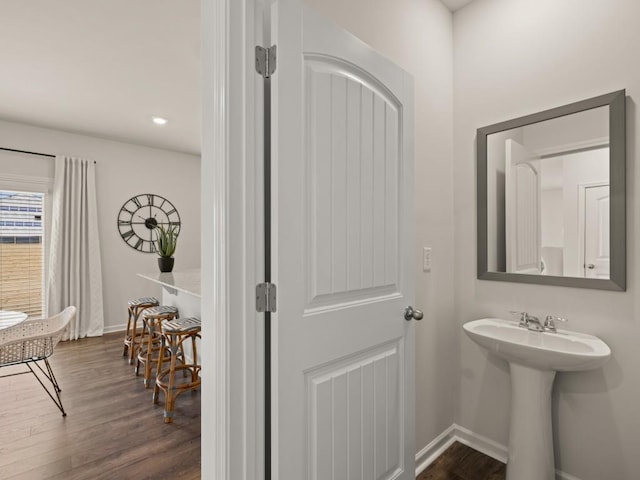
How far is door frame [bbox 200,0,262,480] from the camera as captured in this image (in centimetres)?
97

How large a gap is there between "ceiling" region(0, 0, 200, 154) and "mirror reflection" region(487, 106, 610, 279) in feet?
6.94

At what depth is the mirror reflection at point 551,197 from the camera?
1.55 m

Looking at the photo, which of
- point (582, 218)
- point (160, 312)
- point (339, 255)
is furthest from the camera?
point (160, 312)

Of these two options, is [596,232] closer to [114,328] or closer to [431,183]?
[431,183]

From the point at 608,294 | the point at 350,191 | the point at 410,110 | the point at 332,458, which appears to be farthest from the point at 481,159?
the point at 332,458

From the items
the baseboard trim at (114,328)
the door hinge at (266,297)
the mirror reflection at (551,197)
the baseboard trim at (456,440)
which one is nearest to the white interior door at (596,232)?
the mirror reflection at (551,197)

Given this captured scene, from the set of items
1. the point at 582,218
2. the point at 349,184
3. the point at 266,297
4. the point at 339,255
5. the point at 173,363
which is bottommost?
the point at 173,363

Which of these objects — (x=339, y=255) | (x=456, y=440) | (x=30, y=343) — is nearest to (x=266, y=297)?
(x=339, y=255)

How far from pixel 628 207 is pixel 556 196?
0.28m

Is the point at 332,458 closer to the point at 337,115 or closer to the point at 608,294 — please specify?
the point at 337,115

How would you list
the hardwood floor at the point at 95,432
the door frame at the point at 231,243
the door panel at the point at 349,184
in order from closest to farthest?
the door frame at the point at 231,243, the door panel at the point at 349,184, the hardwood floor at the point at 95,432

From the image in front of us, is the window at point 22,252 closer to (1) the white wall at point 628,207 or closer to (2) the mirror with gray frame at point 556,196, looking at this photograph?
(1) the white wall at point 628,207

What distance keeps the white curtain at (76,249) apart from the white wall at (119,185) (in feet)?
0.52

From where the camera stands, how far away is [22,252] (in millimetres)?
4277
